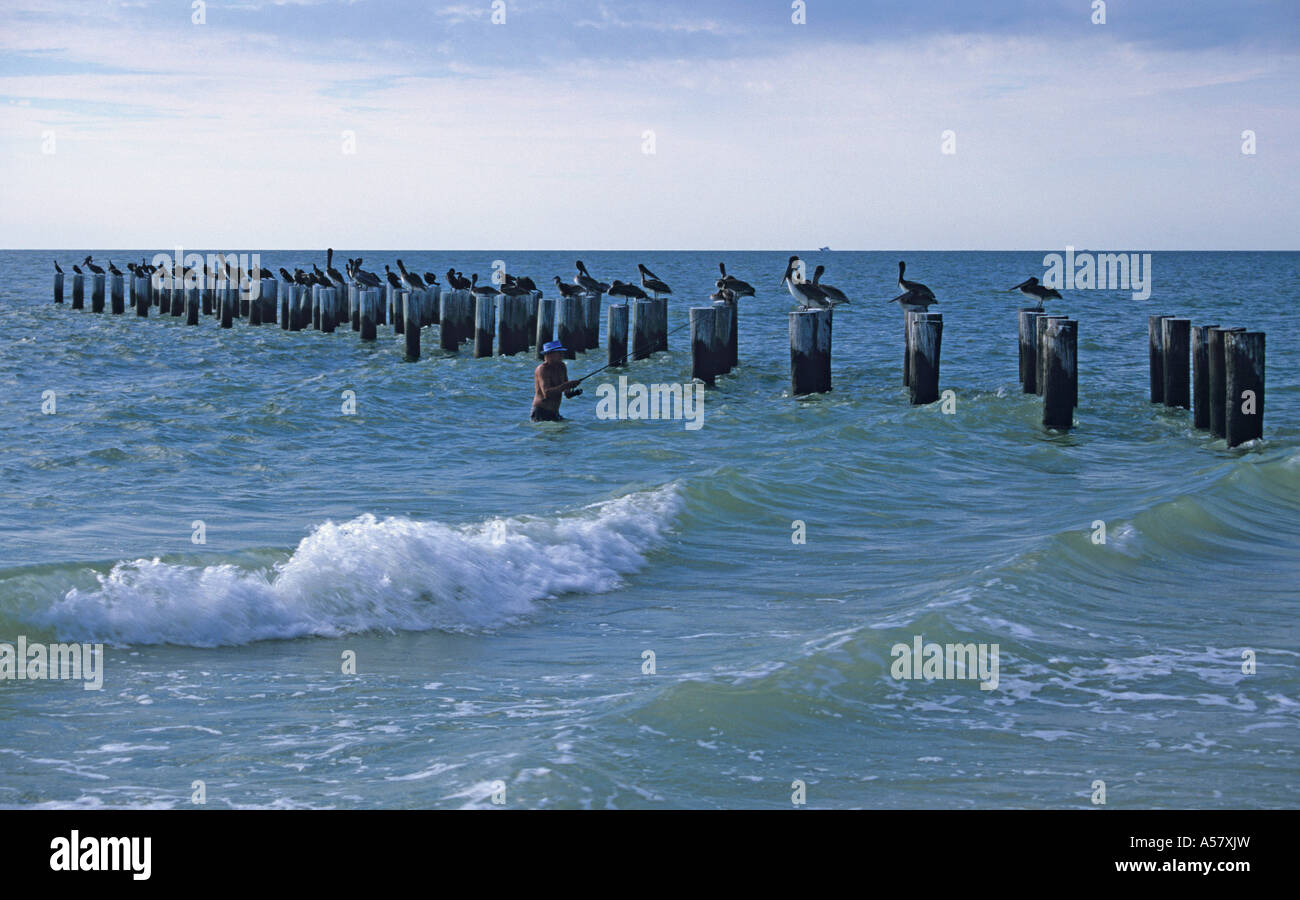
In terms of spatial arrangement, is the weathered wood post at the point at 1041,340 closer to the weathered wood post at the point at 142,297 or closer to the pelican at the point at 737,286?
the pelican at the point at 737,286

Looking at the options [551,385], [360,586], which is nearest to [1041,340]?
[551,385]

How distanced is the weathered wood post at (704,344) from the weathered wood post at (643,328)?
93.5 inches

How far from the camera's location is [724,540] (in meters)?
11.9

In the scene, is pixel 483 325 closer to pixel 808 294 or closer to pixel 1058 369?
pixel 808 294

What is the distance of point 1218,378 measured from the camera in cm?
1669

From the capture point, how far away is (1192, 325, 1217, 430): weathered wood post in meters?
17.3

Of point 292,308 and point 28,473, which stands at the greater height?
point 292,308

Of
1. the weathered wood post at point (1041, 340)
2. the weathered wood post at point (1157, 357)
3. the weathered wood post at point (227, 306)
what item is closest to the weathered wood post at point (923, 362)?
the weathered wood post at point (1041, 340)

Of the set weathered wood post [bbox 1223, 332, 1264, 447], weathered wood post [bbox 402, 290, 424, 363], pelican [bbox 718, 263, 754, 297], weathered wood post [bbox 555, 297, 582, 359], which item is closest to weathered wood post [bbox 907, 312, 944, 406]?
weathered wood post [bbox 1223, 332, 1264, 447]

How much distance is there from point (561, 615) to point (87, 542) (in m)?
4.25

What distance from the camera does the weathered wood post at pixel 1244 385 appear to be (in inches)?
618

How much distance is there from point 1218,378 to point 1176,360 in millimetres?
2774
